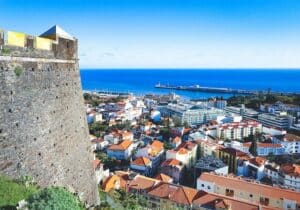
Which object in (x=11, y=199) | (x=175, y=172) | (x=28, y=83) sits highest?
(x=28, y=83)

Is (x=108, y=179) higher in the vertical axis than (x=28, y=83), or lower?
lower

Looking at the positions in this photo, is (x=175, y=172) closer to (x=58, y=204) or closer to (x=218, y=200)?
(x=218, y=200)

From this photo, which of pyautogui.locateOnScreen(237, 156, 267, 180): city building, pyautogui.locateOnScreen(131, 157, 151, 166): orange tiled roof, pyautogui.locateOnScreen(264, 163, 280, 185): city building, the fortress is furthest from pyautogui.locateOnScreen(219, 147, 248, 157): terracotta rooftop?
the fortress

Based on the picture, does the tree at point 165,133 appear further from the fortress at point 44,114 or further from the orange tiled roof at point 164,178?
the fortress at point 44,114

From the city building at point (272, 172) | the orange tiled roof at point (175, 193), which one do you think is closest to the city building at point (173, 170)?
the orange tiled roof at point (175, 193)

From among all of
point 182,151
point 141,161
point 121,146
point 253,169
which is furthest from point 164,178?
point 121,146

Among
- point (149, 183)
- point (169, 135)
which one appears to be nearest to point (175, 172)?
point (149, 183)
